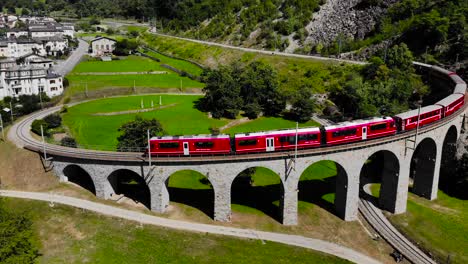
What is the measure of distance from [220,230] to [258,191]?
543 inches

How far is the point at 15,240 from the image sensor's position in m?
41.1

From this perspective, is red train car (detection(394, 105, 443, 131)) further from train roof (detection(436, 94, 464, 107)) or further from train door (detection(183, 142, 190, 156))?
train door (detection(183, 142, 190, 156))


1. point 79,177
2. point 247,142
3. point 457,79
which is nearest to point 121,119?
point 79,177

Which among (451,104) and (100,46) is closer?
(451,104)

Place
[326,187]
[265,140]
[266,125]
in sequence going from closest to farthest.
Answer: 1. [265,140]
2. [326,187]
3. [266,125]

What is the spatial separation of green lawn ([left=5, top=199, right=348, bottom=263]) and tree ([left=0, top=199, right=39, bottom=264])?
4.53 m

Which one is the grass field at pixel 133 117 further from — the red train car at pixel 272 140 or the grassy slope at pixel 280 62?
the red train car at pixel 272 140

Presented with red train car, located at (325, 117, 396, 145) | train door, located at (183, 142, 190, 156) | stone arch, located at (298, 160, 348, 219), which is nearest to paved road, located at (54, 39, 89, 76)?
train door, located at (183, 142, 190, 156)

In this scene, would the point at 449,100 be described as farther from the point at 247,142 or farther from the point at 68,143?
the point at 68,143

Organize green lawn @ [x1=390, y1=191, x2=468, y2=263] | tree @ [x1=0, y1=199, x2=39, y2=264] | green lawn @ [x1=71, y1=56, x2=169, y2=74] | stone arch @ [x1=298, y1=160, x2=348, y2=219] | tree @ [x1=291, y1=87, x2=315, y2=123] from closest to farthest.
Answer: tree @ [x1=0, y1=199, x2=39, y2=264] < green lawn @ [x1=390, y1=191, x2=468, y2=263] < stone arch @ [x1=298, y1=160, x2=348, y2=219] < tree @ [x1=291, y1=87, x2=315, y2=123] < green lawn @ [x1=71, y1=56, x2=169, y2=74]

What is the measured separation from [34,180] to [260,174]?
3713cm

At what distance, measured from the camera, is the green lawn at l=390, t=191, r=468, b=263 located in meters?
52.1

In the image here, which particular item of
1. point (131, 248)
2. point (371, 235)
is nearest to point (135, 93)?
point (131, 248)

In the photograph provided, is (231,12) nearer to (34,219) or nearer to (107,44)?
(107,44)
